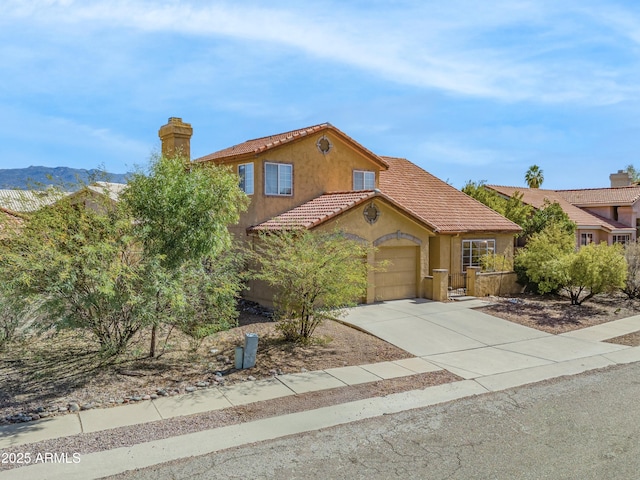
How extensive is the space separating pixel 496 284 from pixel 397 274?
5000 millimetres

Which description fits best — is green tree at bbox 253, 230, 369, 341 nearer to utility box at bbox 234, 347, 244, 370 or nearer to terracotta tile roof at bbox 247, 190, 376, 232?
utility box at bbox 234, 347, 244, 370

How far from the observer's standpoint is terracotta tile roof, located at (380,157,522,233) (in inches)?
888

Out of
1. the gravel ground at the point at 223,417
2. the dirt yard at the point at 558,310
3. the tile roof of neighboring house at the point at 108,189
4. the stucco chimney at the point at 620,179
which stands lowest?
the gravel ground at the point at 223,417

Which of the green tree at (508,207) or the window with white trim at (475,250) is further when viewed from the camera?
the green tree at (508,207)

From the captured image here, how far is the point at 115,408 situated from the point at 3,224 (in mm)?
4471

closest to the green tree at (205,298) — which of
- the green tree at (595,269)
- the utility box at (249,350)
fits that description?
the utility box at (249,350)

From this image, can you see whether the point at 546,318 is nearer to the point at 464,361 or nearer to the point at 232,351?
the point at 464,361

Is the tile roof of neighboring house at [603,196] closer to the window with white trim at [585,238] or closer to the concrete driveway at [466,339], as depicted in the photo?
the window with white trim at [585,238]

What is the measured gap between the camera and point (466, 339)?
46.3 ft

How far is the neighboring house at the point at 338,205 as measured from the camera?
18.2 meters

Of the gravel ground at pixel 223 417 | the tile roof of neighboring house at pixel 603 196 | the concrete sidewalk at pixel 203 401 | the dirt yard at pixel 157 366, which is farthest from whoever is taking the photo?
the tile roof of neighboring house at pixel 603 196

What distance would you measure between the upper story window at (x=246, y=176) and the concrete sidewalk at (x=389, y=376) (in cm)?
610

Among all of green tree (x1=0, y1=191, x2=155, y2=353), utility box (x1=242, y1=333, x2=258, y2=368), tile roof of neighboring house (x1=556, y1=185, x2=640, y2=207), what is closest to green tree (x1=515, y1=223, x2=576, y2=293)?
utility box (x1=242, y1=333, x2=258, y2=368)

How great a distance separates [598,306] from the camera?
765 inches
